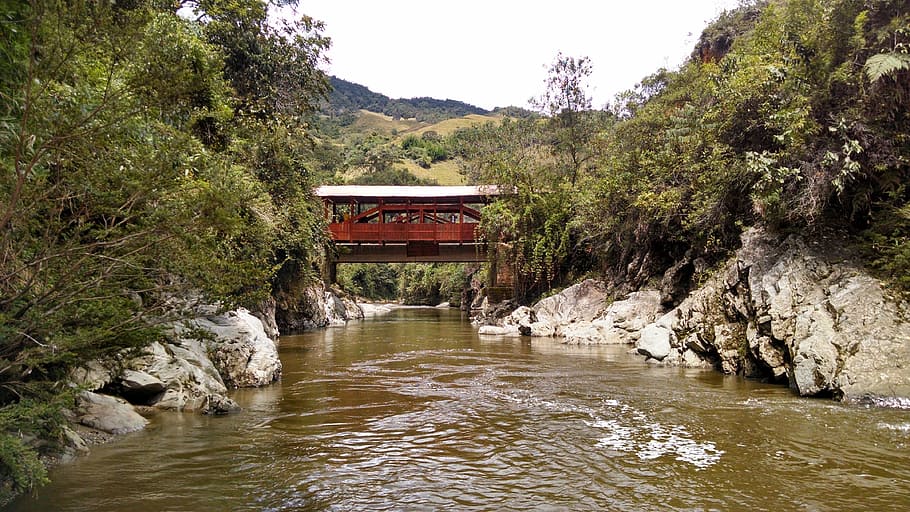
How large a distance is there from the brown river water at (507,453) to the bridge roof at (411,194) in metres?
18.2

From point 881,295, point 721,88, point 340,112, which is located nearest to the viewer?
point 881,295

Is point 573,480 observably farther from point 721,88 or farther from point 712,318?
point 721,88

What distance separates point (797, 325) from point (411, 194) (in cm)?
2023

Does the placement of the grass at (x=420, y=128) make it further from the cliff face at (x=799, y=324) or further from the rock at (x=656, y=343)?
the cliff face at (x=799, y=324)

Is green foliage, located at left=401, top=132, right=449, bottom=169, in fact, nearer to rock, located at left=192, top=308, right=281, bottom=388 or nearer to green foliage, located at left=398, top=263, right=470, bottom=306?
Answer: green foliage, located at left=398, top=263, right=470, bottom=306

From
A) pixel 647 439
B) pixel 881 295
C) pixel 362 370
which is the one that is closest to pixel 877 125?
pixel 881 295

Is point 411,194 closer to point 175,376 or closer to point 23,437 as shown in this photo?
point 175,376

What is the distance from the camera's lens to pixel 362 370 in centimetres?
1167

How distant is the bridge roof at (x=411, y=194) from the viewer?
27.2m

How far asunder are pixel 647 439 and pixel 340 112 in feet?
461

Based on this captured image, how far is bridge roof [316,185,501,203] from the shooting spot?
89.4ft

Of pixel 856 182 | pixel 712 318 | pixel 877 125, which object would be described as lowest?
pixel 712 318

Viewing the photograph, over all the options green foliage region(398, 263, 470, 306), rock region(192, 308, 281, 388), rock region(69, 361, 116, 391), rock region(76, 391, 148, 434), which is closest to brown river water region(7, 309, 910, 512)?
rock region(76, 391, 148, 434)

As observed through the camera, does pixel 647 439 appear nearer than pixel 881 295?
Yes
